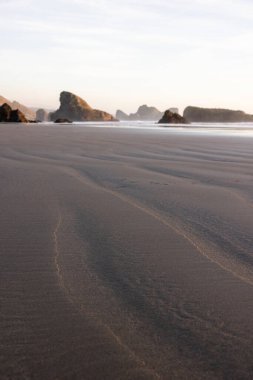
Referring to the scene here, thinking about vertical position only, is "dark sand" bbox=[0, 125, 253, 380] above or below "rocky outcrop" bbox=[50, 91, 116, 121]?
below

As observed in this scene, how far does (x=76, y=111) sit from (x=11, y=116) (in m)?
71.6

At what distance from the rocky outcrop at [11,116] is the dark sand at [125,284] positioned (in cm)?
4870

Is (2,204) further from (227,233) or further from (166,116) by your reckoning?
(166,116)

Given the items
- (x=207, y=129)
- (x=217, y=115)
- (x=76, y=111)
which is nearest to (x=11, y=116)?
(x=207, y=129)

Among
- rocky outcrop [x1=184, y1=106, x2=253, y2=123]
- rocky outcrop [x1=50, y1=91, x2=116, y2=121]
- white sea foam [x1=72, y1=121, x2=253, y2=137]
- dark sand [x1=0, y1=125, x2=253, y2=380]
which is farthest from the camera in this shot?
rocky outcrop [x1=50, y1=91, x2=116, y2=121]

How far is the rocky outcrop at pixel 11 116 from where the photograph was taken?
50.2 metres

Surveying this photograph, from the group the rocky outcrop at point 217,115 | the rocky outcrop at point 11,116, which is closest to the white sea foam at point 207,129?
the rocky outcrop at point 11,116

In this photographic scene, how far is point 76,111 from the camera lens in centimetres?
12150

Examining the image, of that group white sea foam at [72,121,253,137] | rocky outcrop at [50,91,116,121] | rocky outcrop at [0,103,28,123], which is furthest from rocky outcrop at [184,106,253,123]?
white sea foam at [72,121,253,137]

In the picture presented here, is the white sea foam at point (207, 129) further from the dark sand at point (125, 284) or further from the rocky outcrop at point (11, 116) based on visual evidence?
the rocky outcrop at point (11, 116)

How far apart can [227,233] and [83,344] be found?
4.09 ft

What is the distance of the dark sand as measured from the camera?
107cm

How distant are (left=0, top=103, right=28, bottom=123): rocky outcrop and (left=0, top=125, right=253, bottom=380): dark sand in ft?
160

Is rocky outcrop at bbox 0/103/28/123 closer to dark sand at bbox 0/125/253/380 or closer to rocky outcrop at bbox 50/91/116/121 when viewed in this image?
dark sand at bbox 0/125/253/380
